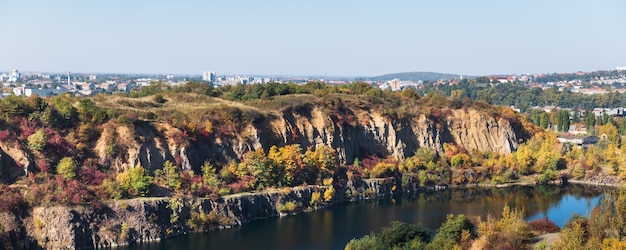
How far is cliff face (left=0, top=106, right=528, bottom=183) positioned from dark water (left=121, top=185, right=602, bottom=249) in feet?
24.0

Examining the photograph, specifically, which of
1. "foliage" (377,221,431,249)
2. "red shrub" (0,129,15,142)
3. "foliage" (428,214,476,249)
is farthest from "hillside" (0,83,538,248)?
"foliage" (428,214,476,249)

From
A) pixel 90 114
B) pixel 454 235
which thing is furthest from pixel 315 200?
pixel 454 235

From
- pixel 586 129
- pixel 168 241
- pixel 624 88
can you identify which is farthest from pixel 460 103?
pixel 624 88

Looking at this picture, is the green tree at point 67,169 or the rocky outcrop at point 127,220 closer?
the rocky outcrop at point 127,220

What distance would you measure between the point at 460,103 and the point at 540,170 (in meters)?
11.8

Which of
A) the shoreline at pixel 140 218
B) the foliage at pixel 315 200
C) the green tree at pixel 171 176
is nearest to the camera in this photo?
the shoreline at pixel 140 218

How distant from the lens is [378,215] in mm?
48875

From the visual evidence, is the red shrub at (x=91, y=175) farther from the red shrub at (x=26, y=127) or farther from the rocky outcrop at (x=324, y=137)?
the red shrub at (x=26, y=127)

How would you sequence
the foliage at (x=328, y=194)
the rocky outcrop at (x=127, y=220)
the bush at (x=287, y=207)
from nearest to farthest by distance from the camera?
the rocky outcrop at (x=127, y=220) < the bush at (x=287, y=207) < the foliage at (x=328, y=194)

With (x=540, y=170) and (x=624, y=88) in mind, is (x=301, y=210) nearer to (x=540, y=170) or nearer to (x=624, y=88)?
(x=540, y=170)

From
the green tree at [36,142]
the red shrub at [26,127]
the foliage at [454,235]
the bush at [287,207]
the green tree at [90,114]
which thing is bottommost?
the bush at [287,207]

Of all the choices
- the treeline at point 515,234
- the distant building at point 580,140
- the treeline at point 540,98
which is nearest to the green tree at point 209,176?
the treeline at point 515,234

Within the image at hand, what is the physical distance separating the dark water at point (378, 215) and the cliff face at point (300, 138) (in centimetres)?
732

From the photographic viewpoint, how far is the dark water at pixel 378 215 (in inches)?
1591
